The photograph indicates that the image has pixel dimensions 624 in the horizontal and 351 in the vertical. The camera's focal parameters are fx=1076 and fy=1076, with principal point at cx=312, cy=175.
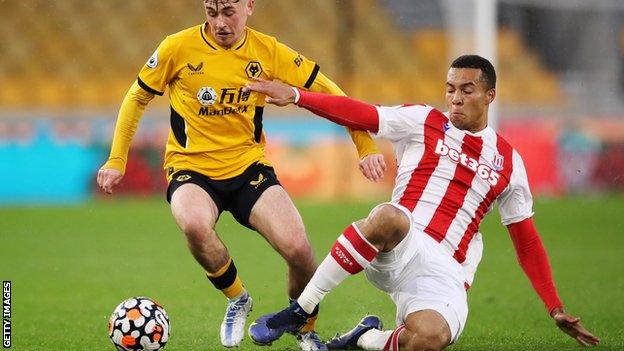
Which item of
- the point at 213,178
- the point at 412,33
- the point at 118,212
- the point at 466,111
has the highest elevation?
the point at 412,33

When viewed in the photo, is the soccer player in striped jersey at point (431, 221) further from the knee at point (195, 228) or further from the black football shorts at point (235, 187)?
the black football shorts at point (235, 187)

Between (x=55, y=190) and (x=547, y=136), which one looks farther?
(x=547, y=136)

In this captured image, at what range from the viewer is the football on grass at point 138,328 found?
236 inches

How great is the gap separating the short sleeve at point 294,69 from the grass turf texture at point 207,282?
1694 mm

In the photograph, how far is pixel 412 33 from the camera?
24.2 meters

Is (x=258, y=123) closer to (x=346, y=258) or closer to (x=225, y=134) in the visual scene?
(x=225, y=134)

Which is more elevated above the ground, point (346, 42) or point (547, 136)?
point (346, 42)

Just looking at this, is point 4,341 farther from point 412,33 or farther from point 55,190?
point 412,33

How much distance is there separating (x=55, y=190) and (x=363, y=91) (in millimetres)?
6924

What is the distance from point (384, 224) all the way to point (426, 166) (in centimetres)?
74

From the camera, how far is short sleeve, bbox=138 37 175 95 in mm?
6762

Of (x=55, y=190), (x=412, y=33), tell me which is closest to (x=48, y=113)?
(x=55, y=190)

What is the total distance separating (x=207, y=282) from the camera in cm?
1034

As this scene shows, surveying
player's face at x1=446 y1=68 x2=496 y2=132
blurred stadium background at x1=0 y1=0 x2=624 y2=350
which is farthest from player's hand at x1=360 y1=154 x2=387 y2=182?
blurred stadium background at x1=0 y1=0 x2=624 y2=350
